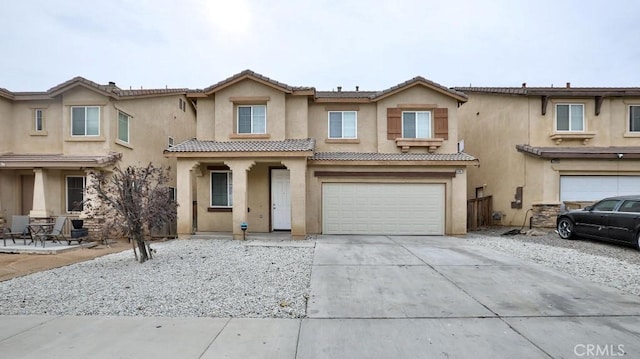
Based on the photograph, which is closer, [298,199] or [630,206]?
[630,206]

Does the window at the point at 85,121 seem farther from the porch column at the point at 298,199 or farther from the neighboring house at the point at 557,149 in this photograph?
the neighboring house at the point at 557,149

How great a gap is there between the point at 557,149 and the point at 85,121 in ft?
63.7

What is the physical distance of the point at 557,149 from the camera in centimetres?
1385

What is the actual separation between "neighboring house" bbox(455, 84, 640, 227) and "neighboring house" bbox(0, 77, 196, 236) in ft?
54.8

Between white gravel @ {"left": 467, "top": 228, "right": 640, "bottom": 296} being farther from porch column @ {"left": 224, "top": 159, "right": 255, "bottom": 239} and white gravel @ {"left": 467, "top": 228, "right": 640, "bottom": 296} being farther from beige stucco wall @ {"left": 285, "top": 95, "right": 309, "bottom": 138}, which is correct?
porch column @ {"left": 224, "top": 159, "right": 255, "bottom": 239}

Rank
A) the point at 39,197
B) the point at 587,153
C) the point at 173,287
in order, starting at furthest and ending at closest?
the point at 587,153
the point at 39,197
the point at 173,287

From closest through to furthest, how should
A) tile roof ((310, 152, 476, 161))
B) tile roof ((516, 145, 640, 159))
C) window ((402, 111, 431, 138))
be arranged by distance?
tile roof ((310, 152, 476, 161)) < tile roof ((516, 145, 640, 159)) < window ((402, 111, 431, 138))

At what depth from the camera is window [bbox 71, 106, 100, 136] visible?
1316cm

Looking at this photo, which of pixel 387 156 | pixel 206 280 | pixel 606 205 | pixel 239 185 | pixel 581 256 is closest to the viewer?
pixel 206 280

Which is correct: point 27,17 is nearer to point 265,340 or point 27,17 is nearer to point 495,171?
point 265,340

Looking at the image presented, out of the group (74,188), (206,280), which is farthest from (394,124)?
(74,188)

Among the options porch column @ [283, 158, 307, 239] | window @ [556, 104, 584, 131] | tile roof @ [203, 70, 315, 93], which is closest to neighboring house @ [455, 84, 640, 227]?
window @ [556, 104, 584, 131]

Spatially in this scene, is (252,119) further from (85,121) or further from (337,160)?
(85,121)

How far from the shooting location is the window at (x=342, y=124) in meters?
14.1
